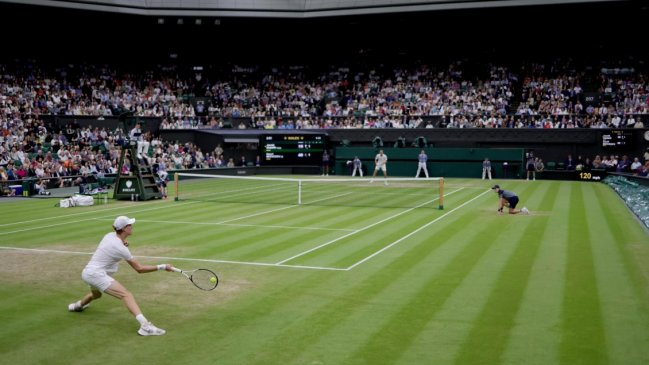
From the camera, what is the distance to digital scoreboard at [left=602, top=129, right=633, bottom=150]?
142ft

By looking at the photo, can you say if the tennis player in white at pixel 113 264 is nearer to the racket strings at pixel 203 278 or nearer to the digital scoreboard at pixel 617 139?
the racket strings at pixel 203 278

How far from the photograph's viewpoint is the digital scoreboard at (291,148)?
51188mm

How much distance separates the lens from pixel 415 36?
6297 cm

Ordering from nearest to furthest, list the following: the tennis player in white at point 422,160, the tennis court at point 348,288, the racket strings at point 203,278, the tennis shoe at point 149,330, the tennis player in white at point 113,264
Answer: the tennis court at point 348,288 → the tennis shoe at point 149,330 → the tennis player in white at point 113,264 → the racket strings at point 203,278 → the tennis player in white at point 422,160

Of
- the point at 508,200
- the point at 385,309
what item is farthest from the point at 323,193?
the point at 385,309

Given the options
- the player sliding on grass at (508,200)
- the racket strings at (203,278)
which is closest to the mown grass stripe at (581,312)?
the player sliding on grass at (508,200)

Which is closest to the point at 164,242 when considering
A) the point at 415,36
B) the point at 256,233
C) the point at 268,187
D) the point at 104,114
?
the point at 256,233

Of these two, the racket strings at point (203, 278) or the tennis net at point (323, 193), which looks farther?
the tennis net at point (323, 193)

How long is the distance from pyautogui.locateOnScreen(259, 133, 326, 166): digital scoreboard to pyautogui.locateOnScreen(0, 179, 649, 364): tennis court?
88.8ft

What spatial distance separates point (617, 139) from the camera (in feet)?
143

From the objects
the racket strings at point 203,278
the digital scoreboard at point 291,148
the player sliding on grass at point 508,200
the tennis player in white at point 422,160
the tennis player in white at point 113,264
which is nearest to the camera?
the tennis player in white at point 113,264

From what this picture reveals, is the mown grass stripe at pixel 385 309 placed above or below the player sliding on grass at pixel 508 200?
below

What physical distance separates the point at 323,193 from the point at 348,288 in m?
21.7

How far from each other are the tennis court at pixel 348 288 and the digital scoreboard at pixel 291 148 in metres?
27.1
